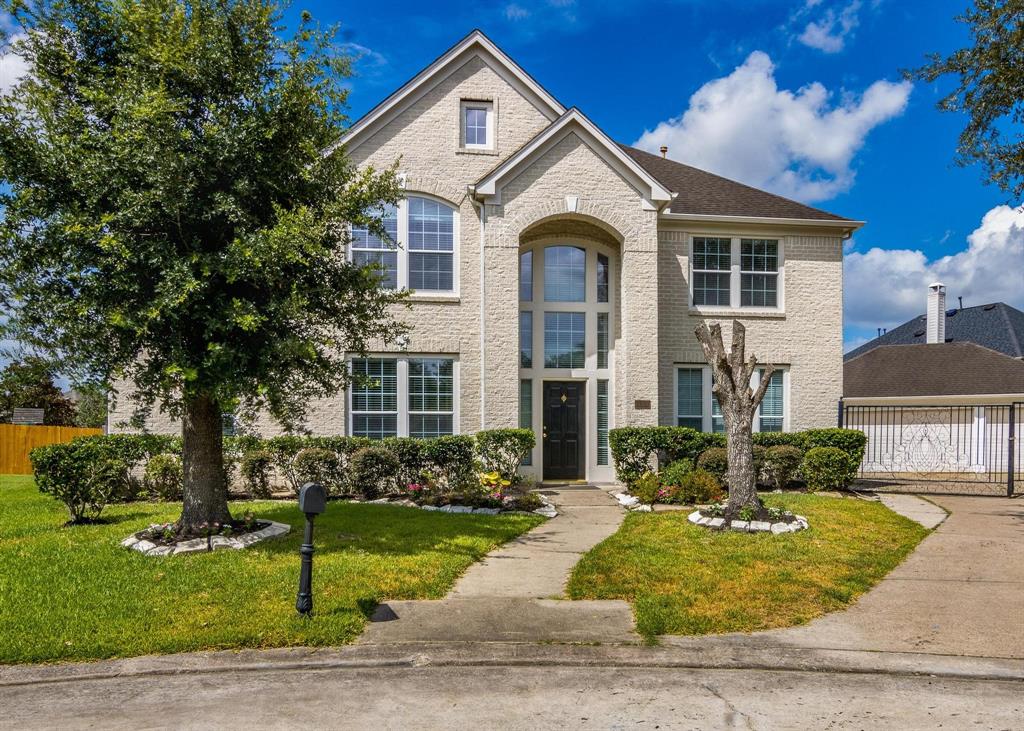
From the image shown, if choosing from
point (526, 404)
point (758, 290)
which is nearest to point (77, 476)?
point (526, 404)

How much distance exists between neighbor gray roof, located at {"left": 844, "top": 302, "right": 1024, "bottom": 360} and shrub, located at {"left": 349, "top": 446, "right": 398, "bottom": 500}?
77.6 ft

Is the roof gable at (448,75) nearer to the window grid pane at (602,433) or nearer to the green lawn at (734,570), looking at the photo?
the window grid pane at (602,433)

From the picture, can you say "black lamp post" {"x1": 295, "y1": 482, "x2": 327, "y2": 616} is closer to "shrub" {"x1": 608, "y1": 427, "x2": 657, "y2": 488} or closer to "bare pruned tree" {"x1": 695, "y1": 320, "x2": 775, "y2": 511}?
"bare pruned tree" {"x1": 695, "y1": 320, "x2": 775, "y2": 511}

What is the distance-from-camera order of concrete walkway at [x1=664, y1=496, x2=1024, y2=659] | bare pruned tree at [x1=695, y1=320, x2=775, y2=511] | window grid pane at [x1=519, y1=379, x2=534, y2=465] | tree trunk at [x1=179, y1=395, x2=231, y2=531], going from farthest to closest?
1. window grid pane at [x1=519, y1=379, x2=534, y2=465]
2. bare pruned tree at [x1=695, y1=320, x2=775, y2=511]
3. tree trunk at [x1=179, y1=395, x2=231, y2=531]
4. concrete walkway at [x1=664, y1=496, x2=1024, y2=659]

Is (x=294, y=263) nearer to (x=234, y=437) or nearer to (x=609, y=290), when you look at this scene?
(x=234, y=437)

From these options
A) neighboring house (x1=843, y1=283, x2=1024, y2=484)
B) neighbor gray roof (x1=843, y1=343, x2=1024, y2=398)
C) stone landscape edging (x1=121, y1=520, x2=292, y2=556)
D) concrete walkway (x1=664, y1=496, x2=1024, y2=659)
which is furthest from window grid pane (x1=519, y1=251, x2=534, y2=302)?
neighbor gray roof (x1=843, y1=343, x2=1024, y2=398)

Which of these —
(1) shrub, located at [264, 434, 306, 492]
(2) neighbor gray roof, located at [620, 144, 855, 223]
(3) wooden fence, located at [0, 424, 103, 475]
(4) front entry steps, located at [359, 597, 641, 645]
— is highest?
(2) neighbor gray roof, located at [620, 144, 855, 223]

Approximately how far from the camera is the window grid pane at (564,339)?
52.2ft

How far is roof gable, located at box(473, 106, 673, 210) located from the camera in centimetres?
1467

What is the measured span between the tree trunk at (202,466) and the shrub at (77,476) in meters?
2.45

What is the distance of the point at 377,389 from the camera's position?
14984 millimetres

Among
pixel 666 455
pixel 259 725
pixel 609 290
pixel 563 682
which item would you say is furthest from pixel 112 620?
pixel 609 290

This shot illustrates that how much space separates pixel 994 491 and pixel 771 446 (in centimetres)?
524

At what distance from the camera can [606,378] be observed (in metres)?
16.0
